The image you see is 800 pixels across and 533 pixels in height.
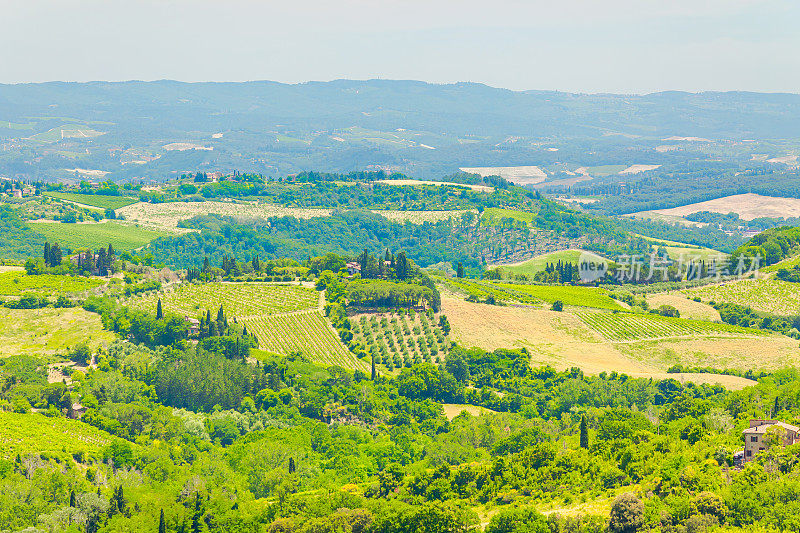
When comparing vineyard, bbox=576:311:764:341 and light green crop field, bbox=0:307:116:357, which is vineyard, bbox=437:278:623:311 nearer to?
vineyard, bbox=576:311:764:341

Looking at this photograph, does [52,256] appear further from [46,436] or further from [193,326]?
[46,436]

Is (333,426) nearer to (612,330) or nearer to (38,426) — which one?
(38,426)

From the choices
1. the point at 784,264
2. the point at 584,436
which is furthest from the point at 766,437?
the point at 784,264

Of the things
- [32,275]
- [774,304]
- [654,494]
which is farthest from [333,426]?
[774,304]

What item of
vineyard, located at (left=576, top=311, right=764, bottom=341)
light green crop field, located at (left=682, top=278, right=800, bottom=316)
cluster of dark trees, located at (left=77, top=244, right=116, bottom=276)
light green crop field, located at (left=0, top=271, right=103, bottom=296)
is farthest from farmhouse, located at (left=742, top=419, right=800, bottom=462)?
cluster of dark trees, located at (left=77, top=244, right=116, bottom=276)

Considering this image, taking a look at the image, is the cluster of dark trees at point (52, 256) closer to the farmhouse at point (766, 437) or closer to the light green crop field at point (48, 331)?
the light green crop field at point (48, 331)
